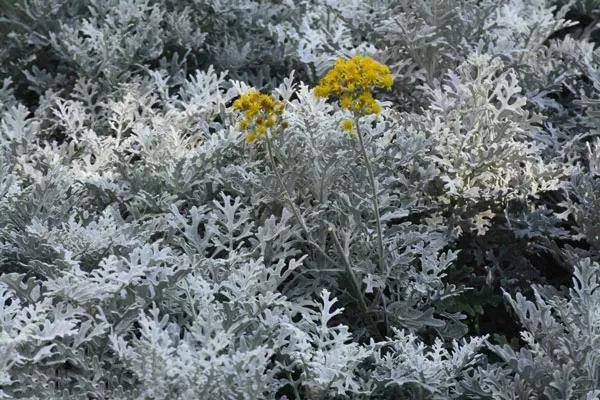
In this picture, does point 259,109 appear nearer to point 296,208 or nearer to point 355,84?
point 355,84

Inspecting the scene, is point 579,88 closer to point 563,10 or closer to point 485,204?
point 563,10

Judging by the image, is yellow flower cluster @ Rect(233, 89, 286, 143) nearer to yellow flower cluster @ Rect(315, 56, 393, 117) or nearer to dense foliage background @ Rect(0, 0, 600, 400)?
yellow flower cluster @ Rect(315, 56, 393, 117)

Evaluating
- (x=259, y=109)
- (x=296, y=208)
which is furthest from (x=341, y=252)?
(x=259, y=109)

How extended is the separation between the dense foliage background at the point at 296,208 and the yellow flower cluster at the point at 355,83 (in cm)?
44

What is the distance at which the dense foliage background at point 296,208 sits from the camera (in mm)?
2396

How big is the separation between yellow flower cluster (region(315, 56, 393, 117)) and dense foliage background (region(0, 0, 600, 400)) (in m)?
0.44

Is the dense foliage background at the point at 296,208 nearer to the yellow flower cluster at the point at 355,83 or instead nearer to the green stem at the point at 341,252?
the green stem at the point at 341,252

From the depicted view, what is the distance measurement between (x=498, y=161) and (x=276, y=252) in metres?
0.87

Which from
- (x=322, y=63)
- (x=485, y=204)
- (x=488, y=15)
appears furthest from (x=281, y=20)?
(x=485, y=204)

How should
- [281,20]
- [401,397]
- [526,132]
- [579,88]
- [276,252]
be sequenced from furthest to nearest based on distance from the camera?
[281,20] → [579,88] → [526,132] → [276,252] → [401,397]

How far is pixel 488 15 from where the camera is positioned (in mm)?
3869

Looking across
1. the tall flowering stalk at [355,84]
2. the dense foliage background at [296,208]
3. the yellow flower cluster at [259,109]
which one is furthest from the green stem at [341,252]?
the tall flowering stalk at [355,84]

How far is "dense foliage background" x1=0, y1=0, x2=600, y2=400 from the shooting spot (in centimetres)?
240

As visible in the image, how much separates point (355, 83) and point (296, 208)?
485 mm
